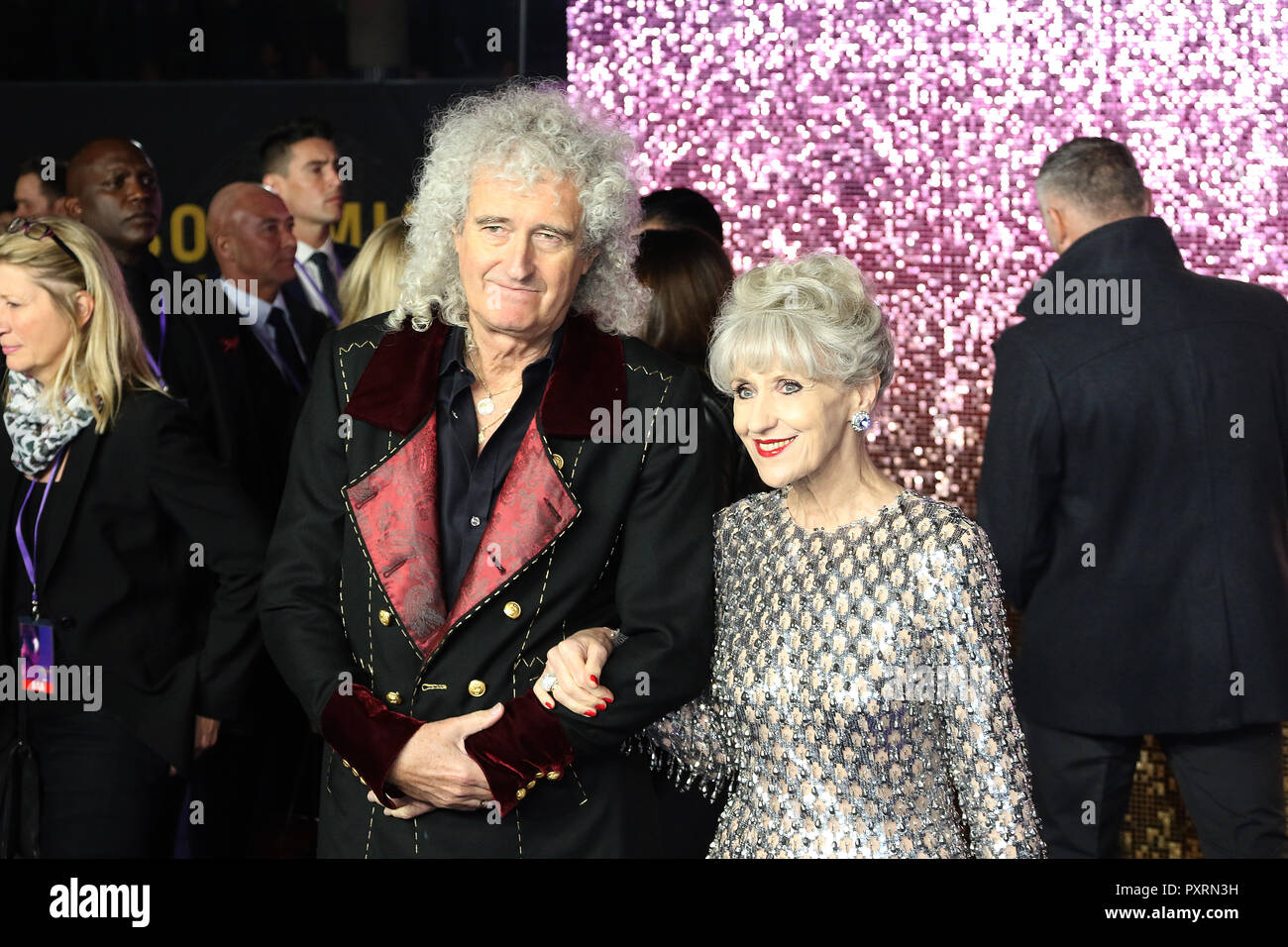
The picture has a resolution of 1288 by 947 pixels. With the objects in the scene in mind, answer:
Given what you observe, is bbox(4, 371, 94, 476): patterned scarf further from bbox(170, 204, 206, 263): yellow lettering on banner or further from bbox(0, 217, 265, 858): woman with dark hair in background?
bbox(170, 204, 206, 263): yellow lettering on banner

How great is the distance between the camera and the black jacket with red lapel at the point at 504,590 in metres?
2.21

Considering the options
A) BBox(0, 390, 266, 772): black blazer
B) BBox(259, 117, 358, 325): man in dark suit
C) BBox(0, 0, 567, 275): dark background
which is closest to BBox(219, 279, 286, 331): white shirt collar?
BBox(259, 117, 358, 325): man in dark suit

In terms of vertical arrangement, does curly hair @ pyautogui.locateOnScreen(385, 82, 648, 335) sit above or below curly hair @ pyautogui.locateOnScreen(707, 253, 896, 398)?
above

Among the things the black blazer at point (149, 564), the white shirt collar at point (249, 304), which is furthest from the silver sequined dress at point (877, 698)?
the white shirt collar at point (249, 304)

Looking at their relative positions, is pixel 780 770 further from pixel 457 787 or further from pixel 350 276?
pixel 350 276

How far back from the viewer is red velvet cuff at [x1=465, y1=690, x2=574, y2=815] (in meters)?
2.16

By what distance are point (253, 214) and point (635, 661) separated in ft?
8.54

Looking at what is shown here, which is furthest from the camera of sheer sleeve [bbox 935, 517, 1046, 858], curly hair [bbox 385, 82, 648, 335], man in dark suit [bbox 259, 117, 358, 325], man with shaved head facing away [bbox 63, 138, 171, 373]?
man in dark suit [bbox 259, 117, 358, 325]

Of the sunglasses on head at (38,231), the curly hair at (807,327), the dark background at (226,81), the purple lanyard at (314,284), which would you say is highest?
the dark background at (226,81)

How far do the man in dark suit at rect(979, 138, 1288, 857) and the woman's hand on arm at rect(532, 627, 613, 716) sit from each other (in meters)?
1.49

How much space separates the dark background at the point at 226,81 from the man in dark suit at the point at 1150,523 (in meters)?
2.25

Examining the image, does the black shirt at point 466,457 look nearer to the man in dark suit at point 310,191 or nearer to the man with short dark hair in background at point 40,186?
the man in dark suit at point 310,191

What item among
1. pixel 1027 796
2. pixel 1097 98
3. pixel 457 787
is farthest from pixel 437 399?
pixel 1097 98

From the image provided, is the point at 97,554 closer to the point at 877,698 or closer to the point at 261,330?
the point at 261,330
